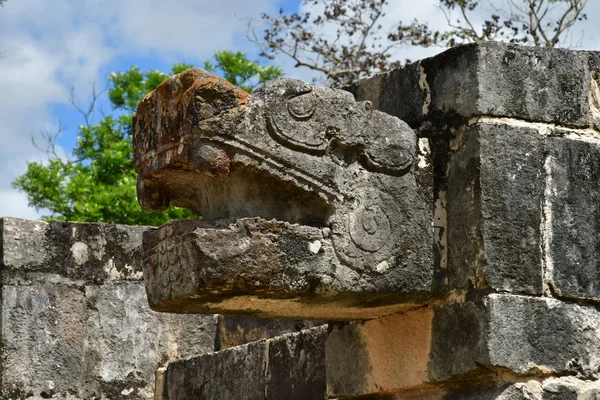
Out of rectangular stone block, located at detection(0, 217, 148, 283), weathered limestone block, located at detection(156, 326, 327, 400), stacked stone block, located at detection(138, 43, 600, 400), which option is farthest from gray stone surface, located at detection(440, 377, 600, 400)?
rectangular stone block, located at detection(0, 217, 148, 283)

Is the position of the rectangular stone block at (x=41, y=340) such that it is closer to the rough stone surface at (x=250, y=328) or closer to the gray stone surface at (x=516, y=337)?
the rough stone surface at (x=250, y=328)

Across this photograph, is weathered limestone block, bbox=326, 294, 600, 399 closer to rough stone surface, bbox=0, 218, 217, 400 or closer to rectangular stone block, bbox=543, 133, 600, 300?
rectangular stone block, bbox=543, 133, 600, 300

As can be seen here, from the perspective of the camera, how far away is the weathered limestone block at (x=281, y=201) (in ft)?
12.1

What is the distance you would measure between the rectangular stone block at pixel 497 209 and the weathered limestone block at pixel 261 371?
112cm

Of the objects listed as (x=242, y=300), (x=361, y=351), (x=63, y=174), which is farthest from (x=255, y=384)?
(x=63, y=174)

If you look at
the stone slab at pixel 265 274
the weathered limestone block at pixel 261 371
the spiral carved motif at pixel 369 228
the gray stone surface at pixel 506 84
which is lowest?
the weathered limestone block at pixel 261 371

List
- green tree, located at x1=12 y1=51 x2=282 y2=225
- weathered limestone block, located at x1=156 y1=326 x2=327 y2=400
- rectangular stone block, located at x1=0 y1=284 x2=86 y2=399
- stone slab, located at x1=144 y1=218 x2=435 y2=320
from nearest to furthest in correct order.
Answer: stone slab, located at x1=144 y1=218 x2=435 y2=320 < weathered limestone block, located at x1=156 y1=326 x2=327 y2=400 < rectangular stone block, located at x1=0 y1=284 x2=86 y2=399 < green tree, located at x1=12 y1=51 x2=282 y2=225

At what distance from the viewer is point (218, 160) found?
3703mm

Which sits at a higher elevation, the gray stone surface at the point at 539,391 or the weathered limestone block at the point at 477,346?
the weathered limestone block at the point at 477,346

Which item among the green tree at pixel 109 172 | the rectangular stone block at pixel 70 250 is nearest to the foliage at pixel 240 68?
the green tree at pixel 109 172

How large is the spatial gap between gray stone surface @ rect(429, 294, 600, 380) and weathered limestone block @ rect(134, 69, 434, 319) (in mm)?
180

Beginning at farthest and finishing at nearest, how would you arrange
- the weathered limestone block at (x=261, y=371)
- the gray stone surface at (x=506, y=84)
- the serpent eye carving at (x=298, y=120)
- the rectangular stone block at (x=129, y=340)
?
the rectangular stone block at (x=129, y=340) < the weathered limestone block at (x=261, y=371) < the gray stone surface at (x=506, y=84) < the serpent eye carving at (x=298, y=120)

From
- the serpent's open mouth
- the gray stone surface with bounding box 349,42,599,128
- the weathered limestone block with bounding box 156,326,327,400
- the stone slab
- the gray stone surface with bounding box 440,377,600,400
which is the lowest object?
the weathered limestone block with bounding box 156,326,327,400

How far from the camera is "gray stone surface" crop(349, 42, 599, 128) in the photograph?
4.02 metres
